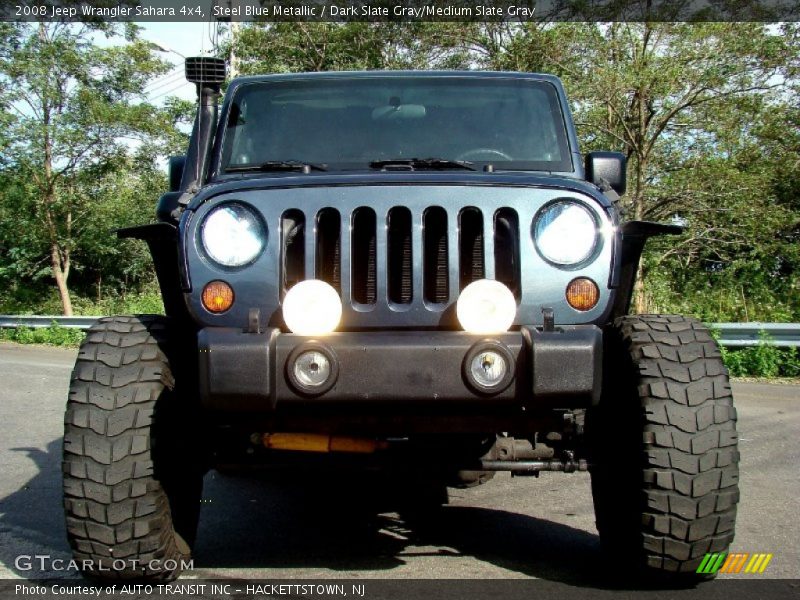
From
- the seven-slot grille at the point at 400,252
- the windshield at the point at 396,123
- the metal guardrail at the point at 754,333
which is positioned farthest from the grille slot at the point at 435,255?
the metal guardrail at the point at 754,333

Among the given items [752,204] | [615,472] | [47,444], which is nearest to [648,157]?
[752,204]

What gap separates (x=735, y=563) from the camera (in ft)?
13.5

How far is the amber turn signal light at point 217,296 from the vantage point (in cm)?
361

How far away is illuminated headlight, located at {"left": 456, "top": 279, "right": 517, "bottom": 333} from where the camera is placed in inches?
132

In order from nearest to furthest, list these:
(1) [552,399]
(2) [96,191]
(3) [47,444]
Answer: (1) [552,399] < (3) [47,444] < (2) [96,191]

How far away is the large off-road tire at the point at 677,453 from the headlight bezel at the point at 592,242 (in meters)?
0.34

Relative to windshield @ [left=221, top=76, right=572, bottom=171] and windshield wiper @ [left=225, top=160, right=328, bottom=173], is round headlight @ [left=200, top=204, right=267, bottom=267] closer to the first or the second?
windshield wiper @ [left=225, top=160, right=328, bottom=173]

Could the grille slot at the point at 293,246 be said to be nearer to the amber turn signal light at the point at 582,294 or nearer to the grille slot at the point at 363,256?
the grille slot at the point at 363,256

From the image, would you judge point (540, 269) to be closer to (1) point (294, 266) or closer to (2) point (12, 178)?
(1) point (294, 266)

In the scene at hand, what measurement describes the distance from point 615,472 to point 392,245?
126 centimetres

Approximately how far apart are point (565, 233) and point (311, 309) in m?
1.01

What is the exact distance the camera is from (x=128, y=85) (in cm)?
2623

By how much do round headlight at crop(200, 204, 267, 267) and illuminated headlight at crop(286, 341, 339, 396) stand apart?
56 cm

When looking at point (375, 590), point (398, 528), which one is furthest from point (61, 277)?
point (375, 590)
